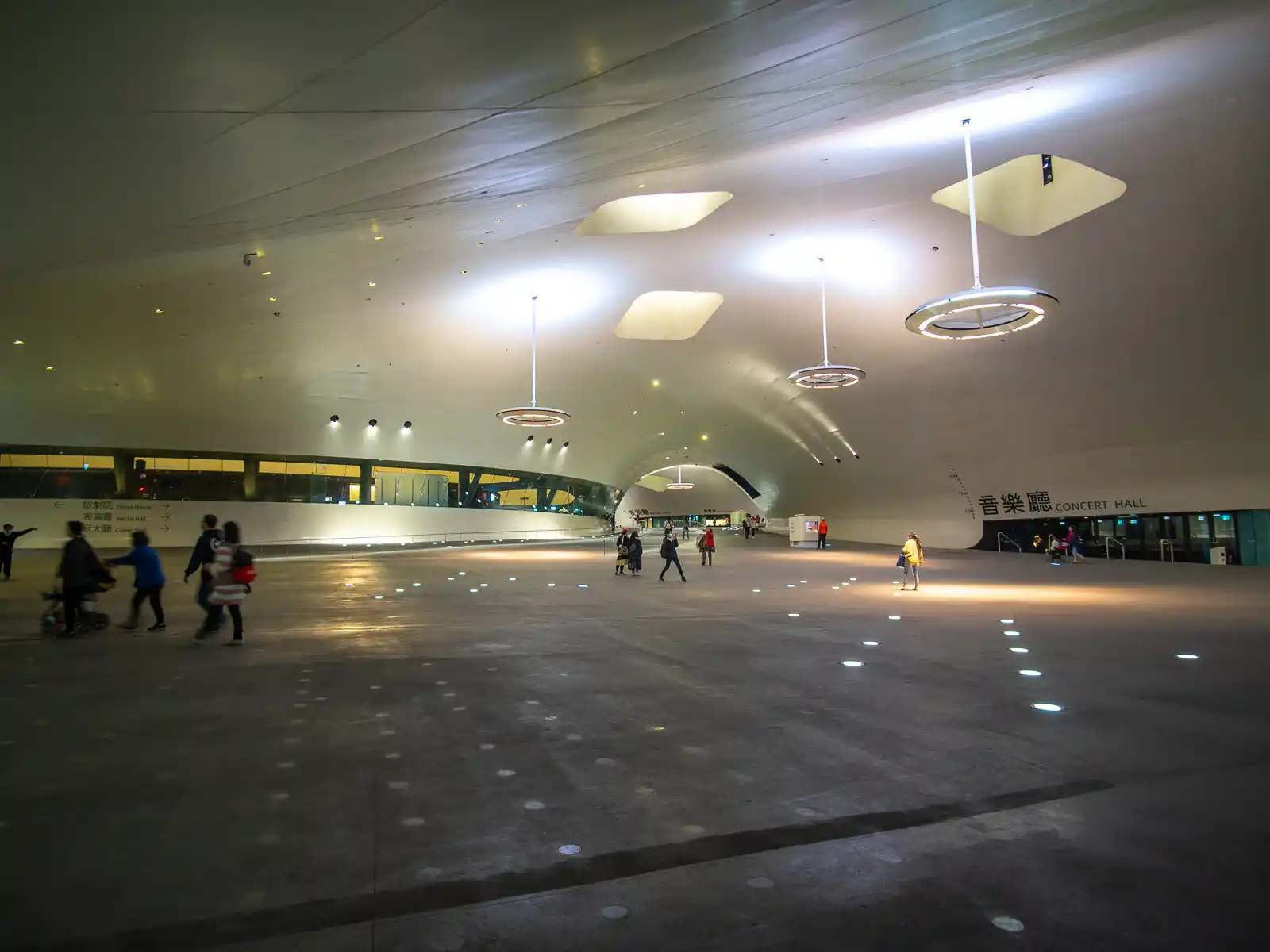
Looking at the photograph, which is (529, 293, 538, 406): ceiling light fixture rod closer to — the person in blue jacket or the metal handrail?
the person in blue jacket

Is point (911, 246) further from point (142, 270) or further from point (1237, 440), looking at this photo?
point (142, 270)

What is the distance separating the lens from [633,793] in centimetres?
350

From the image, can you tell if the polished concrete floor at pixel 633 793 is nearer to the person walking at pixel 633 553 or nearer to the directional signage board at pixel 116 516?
the person walking at pixel 633 553

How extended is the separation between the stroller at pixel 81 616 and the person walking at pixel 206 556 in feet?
2.98

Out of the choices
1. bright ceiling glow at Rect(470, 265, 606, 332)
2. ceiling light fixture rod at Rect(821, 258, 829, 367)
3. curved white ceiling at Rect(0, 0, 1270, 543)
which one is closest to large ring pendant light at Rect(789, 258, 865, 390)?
ceiling light fixture rod at Rect(821, 258, 829, 367)

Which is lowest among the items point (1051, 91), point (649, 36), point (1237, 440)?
point (1237, 440)

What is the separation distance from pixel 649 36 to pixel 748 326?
74.0 ft

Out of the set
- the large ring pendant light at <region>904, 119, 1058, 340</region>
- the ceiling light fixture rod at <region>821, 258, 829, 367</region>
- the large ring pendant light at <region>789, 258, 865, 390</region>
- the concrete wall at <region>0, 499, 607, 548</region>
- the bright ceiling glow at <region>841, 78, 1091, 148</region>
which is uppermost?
the ceiling light fixture rod at <region>821, 258, 829, 367</region>

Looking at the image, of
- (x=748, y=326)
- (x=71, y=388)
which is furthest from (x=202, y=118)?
(x=71, y=388)

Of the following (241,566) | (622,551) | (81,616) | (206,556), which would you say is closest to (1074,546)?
(622,551)

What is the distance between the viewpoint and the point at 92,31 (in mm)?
4121

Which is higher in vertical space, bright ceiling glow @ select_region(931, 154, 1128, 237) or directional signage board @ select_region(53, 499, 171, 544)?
bright ceiling glow @ select_region(931, 154, 1128, 237)

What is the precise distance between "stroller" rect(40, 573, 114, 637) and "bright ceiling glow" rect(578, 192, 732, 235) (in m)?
13.1

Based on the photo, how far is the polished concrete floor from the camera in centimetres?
238
